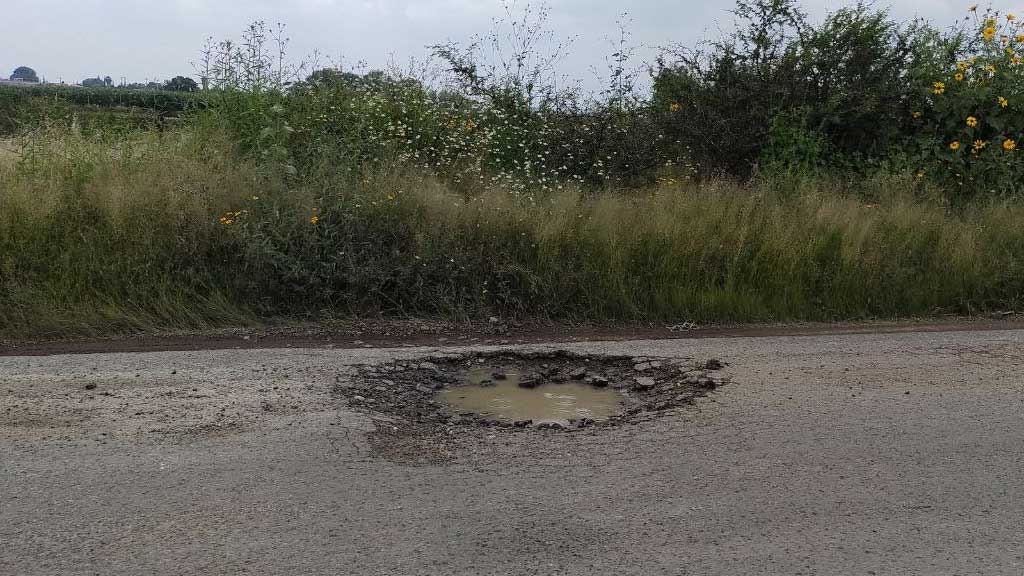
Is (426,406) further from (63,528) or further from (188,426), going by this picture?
(63,528)

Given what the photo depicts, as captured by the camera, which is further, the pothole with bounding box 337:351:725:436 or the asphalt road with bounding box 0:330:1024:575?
the pothole with bounding box 337:351:725:436

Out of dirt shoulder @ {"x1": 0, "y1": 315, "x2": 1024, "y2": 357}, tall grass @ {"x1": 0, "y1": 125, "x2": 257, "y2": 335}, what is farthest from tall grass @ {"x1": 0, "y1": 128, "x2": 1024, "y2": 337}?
dirt shoulder @ {"x1": 0, "y1": 315, "x2": 1024, "y2": 357}

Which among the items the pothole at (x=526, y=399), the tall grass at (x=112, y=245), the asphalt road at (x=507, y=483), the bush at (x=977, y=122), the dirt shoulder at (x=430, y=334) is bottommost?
the asphalt road at (x=507, y=483)

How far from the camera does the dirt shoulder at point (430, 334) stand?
720 centimetres

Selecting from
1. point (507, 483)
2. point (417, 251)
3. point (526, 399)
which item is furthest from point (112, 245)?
point (507, 483)

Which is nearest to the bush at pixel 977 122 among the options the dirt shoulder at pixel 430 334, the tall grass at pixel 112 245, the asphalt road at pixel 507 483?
the dirt shoulder at pixel 430 334

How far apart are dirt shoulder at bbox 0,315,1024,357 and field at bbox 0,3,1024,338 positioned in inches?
9.5

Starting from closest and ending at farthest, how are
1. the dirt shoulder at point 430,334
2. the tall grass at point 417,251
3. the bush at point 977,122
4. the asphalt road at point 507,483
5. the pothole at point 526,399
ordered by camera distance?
the asphalt road at point 507,483 < the pothole at point 526,399 < the dirt shoulder at point 430,334 < the tall grass at point 417,251 < the bush at point 977,122

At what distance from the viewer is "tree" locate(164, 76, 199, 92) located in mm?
12047

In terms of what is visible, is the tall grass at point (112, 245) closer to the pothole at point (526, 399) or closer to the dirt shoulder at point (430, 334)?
the dirt shoulder at point (430, 334)

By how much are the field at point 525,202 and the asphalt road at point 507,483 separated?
2.05 metres

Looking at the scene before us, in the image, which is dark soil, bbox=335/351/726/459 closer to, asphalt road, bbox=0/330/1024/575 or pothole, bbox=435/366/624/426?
pothole, bbox=435/366/624/426

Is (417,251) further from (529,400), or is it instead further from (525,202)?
(529,400)

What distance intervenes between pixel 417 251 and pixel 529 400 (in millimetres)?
3027
